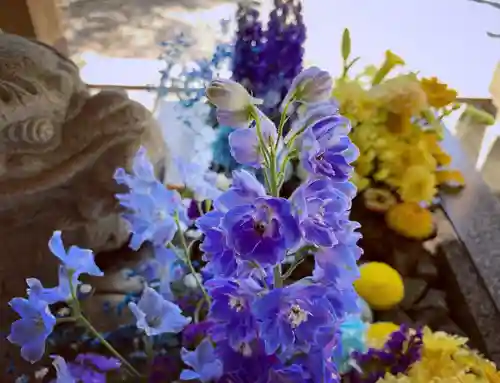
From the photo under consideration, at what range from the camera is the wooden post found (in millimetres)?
1596

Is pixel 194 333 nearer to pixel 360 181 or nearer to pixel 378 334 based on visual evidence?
pixel 378 334

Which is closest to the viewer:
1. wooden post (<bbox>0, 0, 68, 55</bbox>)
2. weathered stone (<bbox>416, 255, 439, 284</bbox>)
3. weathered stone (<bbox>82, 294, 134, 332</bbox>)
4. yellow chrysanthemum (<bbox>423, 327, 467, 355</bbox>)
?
yellow chrysanthemum (<bbox>423, 327, 467, 355</bbox>)

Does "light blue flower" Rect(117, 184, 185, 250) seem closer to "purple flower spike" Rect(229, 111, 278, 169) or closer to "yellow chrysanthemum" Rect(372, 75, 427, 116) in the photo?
"purple flower spike" Rect(229, 111, 278, 169)

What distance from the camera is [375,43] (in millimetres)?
2145

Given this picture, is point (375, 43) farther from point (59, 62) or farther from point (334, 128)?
point (334, 128)

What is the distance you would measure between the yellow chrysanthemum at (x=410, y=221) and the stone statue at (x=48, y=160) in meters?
0.40

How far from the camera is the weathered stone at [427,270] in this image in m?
1.03

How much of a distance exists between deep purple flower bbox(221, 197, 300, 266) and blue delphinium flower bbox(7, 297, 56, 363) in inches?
8.8

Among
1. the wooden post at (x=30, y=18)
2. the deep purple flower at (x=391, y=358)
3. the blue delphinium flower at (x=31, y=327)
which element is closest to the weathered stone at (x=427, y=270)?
the deep purple flower at (x=391, y=358)

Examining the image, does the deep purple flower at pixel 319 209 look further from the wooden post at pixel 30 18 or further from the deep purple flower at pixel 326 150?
the wooden post at pixel 30 18

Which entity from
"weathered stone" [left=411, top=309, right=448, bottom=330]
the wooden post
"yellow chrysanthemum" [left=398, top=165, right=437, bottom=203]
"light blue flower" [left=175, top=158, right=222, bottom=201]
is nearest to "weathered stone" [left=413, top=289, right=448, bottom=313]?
"weathered stone" [left=411, top=309, right=448, bottom=330]

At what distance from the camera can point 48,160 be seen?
935mm

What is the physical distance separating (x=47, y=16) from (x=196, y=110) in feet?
2.58

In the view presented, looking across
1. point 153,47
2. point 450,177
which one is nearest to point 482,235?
point 450,177
